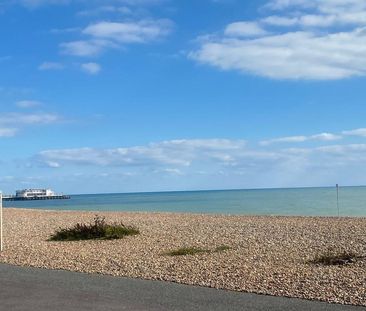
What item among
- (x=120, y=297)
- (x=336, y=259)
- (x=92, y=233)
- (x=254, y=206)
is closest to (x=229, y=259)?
(x=336, y=259)

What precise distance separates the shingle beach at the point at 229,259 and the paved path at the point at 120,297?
19.2 inches

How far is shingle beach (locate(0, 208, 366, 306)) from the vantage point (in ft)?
29.6

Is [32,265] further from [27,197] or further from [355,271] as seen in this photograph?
[27,197]

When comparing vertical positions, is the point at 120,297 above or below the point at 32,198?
below

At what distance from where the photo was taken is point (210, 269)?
35.6ft

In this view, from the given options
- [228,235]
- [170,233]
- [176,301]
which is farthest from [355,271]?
[170,233]

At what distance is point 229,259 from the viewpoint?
12.5 m

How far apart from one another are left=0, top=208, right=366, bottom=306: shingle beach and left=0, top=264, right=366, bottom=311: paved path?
1.60 feet

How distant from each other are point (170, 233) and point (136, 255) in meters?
6.45

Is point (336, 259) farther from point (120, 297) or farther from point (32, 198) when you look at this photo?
point (32, 198)

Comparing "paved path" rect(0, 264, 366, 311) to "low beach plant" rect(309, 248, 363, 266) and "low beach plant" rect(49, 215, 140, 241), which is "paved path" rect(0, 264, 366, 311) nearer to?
"low beach plant" rect(309, 248, 363, 266)

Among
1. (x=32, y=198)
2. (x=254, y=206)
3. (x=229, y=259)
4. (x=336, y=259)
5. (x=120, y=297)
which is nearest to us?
(x=120, y=297)

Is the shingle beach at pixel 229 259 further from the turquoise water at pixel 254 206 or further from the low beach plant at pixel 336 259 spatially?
the turquoise water at pixel 254 206

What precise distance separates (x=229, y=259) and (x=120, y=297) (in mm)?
4566
